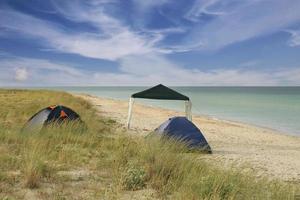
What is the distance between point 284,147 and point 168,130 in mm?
6660

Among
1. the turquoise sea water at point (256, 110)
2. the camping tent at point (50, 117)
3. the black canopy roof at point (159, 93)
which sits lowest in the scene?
the turquoise sea water at point (256, 110)

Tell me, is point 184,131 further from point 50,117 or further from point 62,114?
point 50,117

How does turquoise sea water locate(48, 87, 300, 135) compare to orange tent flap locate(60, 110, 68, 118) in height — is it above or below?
below

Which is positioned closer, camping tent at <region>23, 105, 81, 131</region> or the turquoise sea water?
camping tent at <region>23, 105, 81, 131</region>

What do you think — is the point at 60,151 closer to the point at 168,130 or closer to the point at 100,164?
the point at 100,164

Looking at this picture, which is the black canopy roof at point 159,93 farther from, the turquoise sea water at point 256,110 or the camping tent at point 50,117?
the turquoise sea water at point 256,110

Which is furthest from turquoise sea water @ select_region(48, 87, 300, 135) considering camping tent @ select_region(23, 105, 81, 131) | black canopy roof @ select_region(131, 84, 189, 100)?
camping tent @ select_region(23, 105, 81, 131)

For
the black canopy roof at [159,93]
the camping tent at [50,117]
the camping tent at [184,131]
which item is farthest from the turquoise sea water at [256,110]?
the camping tent at [50,117]

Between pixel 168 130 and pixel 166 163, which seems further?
pixel 168 130

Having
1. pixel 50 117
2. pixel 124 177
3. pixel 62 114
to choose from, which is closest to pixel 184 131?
pixel 62 114

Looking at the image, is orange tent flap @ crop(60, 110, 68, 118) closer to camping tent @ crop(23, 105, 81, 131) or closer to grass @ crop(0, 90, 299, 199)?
camping tent @ crop(23, 105, 81, 131)

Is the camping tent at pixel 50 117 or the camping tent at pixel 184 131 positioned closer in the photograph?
the camping tent at pixel 184 131

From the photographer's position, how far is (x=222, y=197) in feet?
14.1

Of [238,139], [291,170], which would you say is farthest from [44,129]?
[238,139]
